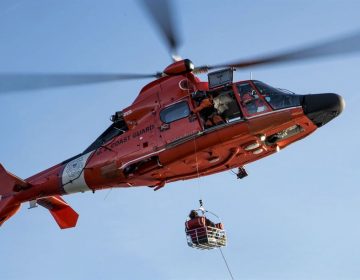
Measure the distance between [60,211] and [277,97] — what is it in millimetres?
9528

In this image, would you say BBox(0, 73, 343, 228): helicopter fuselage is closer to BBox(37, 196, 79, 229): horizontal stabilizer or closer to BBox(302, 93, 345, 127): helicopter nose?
BBox(302, 93, 345, 127): helicopter nose

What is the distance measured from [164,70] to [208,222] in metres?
4.75

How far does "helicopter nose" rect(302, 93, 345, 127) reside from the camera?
672 inches

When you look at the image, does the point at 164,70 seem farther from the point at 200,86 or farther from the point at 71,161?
the point at 71,161

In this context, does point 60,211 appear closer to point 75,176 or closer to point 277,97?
point 75,176

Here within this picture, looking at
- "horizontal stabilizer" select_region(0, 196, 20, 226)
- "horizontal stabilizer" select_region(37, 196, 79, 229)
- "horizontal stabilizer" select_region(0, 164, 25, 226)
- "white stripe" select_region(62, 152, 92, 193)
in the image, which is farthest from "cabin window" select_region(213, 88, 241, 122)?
"horizontal stabilizer" select_region(0, 196, 20, 226)

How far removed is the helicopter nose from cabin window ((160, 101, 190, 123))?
11.5 ft

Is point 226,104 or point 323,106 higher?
point 226,104

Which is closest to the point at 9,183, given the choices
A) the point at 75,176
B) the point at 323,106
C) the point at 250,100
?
the point at 75,176

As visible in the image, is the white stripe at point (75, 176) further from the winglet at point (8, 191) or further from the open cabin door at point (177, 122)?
the open cabin door at point (177, 122)

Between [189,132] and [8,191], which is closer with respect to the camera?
[189,132]

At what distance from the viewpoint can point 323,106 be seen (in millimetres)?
17094

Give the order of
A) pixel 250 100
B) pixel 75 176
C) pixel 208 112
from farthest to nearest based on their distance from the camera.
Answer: pixel 75 176 → pixel 208 112 → pixel 250 100

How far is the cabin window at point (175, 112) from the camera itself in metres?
18.2
